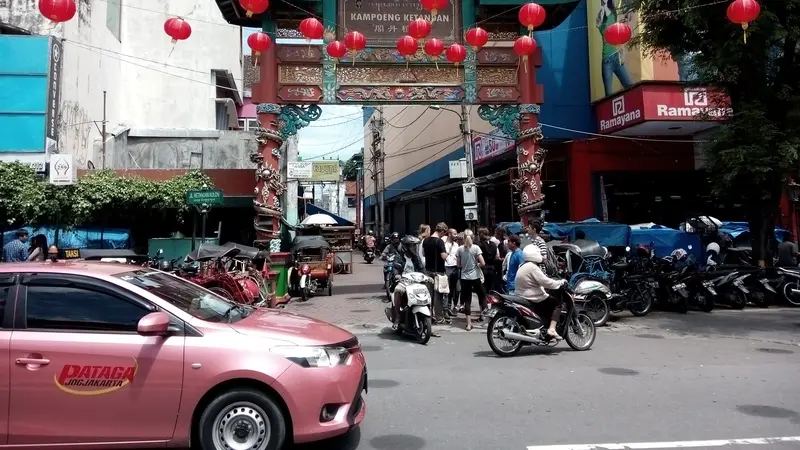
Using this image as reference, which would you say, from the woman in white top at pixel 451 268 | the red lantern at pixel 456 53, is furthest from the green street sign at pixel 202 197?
the red lantern at pixel 456 53

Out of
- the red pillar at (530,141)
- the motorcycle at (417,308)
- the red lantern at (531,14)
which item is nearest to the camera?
the motorcycle at (417,308)

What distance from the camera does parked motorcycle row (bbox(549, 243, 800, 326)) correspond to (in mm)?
11867

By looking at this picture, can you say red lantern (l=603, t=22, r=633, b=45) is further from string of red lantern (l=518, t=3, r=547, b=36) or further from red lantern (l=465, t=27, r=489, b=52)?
red lantern (l=465, t=27, r=489, b=52)

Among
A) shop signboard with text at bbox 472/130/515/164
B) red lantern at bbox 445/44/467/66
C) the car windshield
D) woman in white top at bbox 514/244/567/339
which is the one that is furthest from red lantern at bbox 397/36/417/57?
the car windshield

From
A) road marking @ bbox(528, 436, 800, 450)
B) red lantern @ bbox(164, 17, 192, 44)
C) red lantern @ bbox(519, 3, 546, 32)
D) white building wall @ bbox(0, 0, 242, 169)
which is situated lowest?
road marking @ bbox(528, 436, 800, 450)

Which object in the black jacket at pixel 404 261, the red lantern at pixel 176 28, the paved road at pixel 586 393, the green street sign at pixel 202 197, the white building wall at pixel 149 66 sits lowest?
the paved road at pixel 586 393

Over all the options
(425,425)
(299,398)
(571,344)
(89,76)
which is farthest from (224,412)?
(89,76)

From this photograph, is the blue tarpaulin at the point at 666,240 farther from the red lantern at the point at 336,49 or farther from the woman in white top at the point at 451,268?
the red lantern at the point at 336,49

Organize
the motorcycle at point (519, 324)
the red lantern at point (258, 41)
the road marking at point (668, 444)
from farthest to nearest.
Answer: the red lantern at point (258, 41) < the motorcycle at point (519, 324) < the road marking at point (668, 444)

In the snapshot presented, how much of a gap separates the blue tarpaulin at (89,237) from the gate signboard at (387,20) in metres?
9.70

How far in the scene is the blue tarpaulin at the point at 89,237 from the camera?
17.8 m

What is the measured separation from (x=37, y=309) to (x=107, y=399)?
86 cm

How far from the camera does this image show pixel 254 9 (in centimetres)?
1081

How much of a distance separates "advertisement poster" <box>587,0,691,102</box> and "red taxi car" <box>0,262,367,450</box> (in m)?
14.5
